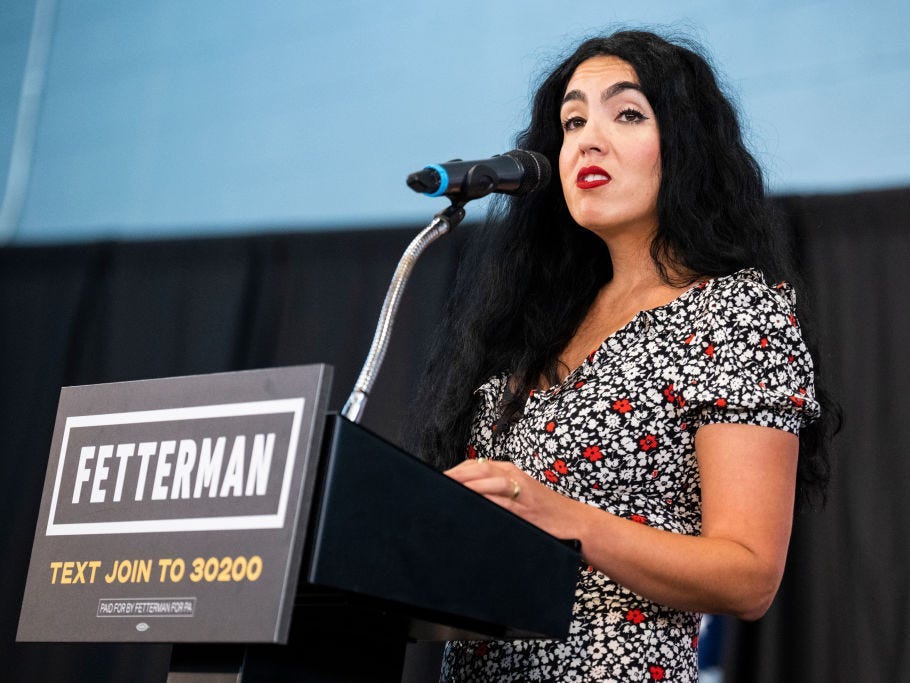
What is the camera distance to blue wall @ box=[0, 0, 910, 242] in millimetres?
2758

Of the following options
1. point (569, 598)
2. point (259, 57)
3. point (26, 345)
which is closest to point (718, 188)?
point (569, 598)

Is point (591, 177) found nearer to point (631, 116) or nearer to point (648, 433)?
point (631, 116)

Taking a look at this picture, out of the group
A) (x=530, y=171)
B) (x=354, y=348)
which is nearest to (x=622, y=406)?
(x=530, y=171)

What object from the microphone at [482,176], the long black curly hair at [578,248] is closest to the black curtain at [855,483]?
the long black curly hair at [578,248]

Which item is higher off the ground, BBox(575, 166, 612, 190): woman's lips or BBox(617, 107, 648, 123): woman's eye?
BBox(617, 107, 648, 123): woman's eye

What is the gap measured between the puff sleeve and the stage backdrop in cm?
72

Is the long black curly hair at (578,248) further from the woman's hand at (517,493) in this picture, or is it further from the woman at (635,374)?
the woman's hand at (517,493)

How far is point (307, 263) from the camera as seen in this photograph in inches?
135

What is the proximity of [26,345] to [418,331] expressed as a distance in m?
1.37

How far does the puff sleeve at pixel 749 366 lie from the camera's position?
137 cm

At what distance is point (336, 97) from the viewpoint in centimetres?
349

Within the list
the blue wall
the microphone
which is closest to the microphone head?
the microphone

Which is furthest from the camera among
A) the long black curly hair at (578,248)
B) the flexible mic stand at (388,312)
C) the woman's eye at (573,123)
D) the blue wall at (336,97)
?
the blue wall at (336,97)

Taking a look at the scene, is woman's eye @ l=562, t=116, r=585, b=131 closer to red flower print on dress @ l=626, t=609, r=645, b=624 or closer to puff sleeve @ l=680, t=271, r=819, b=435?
puff sleeve @ l=680, t=271, r=819, b=435
